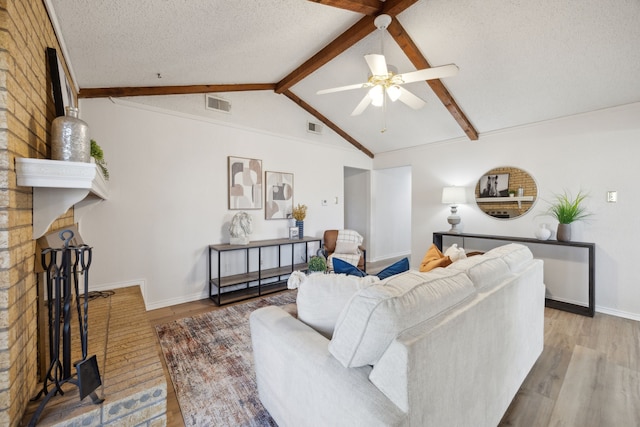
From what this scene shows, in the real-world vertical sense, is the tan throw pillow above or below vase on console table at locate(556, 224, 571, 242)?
below

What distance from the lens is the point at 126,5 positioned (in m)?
1.69

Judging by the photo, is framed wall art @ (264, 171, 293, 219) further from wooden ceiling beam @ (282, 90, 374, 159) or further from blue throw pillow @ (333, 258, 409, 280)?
blue throw pillow @ (333, 258, 409, 280)

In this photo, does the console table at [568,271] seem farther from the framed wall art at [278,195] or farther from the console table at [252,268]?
the framed wall art at [278,195]

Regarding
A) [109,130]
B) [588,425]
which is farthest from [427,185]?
[109,130]

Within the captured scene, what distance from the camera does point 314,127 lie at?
4.72 meters

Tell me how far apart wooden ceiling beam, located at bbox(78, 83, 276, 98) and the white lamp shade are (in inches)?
127

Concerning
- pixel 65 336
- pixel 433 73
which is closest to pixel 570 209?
pixel 433 73

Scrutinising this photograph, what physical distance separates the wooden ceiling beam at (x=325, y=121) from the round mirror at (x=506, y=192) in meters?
2.30

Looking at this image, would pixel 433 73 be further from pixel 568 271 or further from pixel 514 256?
pixel 568 271

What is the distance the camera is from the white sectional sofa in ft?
2.97

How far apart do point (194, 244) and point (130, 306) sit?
4.16 ft

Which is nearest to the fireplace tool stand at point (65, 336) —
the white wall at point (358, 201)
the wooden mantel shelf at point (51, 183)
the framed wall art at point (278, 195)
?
the wooden mantel shelf at point (51, 183)

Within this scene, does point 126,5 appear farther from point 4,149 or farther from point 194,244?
point 194,244

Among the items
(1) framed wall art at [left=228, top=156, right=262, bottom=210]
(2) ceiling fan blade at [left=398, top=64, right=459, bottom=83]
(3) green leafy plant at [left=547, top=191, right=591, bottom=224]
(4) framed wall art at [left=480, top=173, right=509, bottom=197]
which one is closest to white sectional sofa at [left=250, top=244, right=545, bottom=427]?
(2) ceiling fan blade at [left=398, top=64, right=459, bottom=83]
